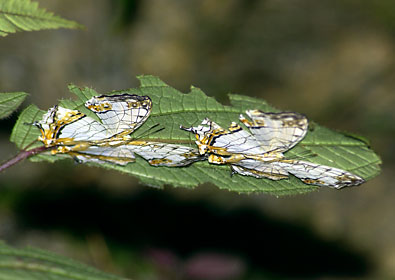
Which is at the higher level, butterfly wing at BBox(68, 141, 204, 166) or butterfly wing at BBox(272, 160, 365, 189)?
butterfly wing at BBox(272, 160, 365, 189)

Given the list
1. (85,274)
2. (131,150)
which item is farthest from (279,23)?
(85,274)

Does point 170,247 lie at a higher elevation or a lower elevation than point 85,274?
higher

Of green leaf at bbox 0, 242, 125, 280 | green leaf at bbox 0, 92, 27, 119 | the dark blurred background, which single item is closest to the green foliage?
green leaf at bbox 0, 92, 27, 119

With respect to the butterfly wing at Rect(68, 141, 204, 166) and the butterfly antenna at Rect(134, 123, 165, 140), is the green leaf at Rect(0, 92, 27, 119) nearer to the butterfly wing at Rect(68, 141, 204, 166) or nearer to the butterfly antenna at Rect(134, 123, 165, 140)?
the butterfly wing at Rect(68, 141, 204, 166)

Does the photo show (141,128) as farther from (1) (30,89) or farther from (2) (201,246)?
(1) (30,89)

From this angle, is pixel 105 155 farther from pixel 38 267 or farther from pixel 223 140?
pixel 38 267
